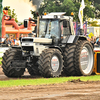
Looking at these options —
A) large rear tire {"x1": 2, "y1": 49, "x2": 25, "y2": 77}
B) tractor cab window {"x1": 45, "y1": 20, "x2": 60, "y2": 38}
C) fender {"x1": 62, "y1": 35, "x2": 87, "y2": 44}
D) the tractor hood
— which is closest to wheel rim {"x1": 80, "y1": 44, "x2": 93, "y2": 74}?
fender {"x1": 62, "y1": 35, "x2": 87, "y2": 44}

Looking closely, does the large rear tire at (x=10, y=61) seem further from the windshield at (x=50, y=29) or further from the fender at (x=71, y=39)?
the fender at (x=71, y=39)

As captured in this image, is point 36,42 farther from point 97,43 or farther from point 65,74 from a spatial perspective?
point 97,43

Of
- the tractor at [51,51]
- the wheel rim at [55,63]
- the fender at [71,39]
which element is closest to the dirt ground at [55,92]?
the wheel rim at [55,63]

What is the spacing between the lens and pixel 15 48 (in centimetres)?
1422

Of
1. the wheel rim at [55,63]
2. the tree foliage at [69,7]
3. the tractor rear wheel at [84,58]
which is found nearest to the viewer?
the wheel rim at [55,63]

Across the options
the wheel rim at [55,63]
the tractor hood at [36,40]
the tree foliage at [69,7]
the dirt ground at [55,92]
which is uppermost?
the tree foliage at [69,7]

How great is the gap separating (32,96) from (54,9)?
156 feet

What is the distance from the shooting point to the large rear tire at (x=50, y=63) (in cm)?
1287

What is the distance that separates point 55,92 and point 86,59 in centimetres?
567

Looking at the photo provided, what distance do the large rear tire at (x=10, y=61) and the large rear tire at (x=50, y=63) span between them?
1355mm

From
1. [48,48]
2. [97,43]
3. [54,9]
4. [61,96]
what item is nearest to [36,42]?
[48,48]

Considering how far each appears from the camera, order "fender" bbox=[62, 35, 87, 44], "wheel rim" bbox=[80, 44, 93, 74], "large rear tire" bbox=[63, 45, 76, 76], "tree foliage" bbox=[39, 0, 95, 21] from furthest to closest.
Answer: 1. "tree foliage" bbox=[39, 0, 95, 21]
2. "wheel rim" bbox=[80, 44, 93, 74]
3. "fender" bbox=[62, 35, 87, 44]
4. "large rear tire" bbox=[63, 45, 76, 76]

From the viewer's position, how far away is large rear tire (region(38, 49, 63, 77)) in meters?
12.9

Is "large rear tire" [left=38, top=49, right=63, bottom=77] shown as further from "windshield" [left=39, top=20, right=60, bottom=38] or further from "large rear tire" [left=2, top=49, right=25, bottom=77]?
"large rear tire" [left=2, top=49, right=25, bottom=77]
